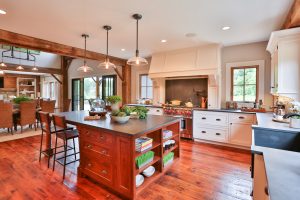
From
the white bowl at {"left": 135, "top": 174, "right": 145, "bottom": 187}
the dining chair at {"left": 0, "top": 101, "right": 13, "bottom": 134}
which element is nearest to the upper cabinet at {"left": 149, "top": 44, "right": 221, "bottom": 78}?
the white bowl at {"left": 135, "top": 174, "right": 145, "bottom": 187}

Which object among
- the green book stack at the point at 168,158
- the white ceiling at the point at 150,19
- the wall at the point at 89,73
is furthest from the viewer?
the wall at the point at 89,73

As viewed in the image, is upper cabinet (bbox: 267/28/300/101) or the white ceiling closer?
the white ceiling

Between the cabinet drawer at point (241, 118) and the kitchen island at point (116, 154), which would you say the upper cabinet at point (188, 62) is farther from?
the kitchen island at point (116, 154)

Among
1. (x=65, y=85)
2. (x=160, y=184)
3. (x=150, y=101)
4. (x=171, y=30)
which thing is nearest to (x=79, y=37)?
(x=171, y=30)

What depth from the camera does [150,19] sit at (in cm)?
275

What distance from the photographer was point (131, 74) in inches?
246

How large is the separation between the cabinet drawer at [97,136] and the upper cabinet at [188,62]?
2946 mm

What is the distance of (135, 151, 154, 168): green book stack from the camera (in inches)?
82.5

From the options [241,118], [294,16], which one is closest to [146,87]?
[241,118]

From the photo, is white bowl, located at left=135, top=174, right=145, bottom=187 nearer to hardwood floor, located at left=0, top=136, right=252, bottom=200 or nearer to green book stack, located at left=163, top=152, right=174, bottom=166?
hardwood floor, located at left=0, top=136, right=252, bottom=200

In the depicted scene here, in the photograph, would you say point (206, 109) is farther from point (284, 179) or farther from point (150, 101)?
point (284, 179)

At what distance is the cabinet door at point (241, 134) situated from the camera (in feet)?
11.8

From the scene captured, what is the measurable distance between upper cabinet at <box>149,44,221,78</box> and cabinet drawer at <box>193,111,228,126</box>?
1.02 meters

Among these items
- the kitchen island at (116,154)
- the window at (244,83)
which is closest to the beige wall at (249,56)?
the window at (244,83)
